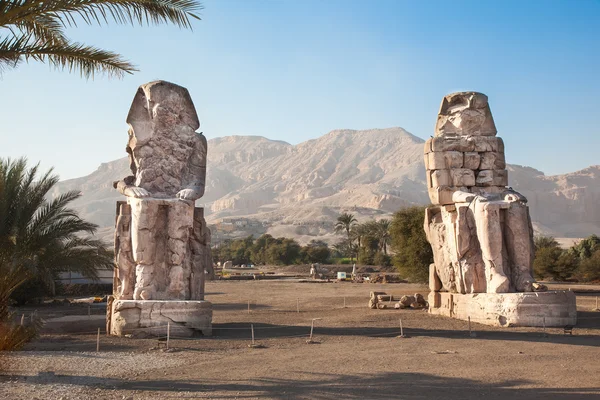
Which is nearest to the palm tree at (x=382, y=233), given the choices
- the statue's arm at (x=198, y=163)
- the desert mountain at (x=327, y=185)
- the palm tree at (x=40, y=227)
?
the palm tree at (x=40, y=227)

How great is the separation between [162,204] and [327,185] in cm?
11701

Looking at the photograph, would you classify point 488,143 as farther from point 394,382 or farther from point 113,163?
point 113,163

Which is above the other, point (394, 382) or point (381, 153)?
point (381, 153)

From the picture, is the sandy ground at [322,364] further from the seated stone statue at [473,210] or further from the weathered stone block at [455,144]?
the weathered stone block at [455,144]

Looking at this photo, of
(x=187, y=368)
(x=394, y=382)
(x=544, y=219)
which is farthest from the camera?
(x=544, y=219)

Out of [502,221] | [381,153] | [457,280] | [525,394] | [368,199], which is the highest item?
[381,153]

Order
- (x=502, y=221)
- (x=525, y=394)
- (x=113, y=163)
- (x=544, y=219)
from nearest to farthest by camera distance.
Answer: (x=525, y=394)
(x=502, y=221)
(x=544, y=219)
(x=113, y=163)

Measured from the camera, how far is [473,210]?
10438 millimetres

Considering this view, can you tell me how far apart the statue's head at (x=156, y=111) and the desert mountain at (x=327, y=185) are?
203 ft

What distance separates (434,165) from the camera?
440 inches

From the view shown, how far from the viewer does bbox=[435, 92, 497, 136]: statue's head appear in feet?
37.0

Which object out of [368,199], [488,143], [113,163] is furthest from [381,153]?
[488,143]

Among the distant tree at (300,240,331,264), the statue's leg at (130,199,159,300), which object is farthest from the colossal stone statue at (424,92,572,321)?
the distant tree at (300,240,331,264)

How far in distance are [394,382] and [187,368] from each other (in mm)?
2098
